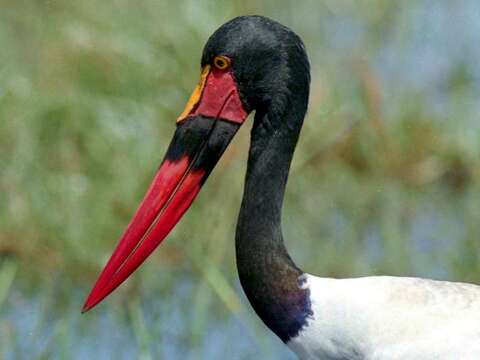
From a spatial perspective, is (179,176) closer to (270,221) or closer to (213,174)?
(270,221)

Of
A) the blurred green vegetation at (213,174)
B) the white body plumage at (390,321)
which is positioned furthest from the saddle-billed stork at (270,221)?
the blurred green vegetation at (213,174)

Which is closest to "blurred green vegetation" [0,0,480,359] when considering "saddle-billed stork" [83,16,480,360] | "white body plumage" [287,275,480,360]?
"saddle-billed stork" [83,16,480,360]

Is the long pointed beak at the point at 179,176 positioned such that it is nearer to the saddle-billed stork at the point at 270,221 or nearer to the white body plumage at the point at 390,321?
the saddle-billed stork at the point at 270,221

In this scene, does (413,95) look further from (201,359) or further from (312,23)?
(201,359)

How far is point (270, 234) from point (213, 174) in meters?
2.70

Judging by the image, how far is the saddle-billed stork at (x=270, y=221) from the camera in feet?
16.9

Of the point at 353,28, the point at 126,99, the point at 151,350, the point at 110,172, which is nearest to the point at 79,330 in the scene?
the point at 151,350

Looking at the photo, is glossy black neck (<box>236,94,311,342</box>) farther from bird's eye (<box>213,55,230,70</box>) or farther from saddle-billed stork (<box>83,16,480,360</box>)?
bird's eye (<box>213,55,230,70</box>)

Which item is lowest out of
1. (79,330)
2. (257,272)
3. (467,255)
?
(79,330)

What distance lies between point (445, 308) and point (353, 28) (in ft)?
14.3

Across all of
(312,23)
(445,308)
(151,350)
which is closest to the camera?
(445,308)

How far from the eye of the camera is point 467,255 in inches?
283

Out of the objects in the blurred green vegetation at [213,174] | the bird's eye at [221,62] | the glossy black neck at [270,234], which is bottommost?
the blurred green vegetation at [213,174]

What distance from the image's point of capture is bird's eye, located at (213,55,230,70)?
5.36 metres
